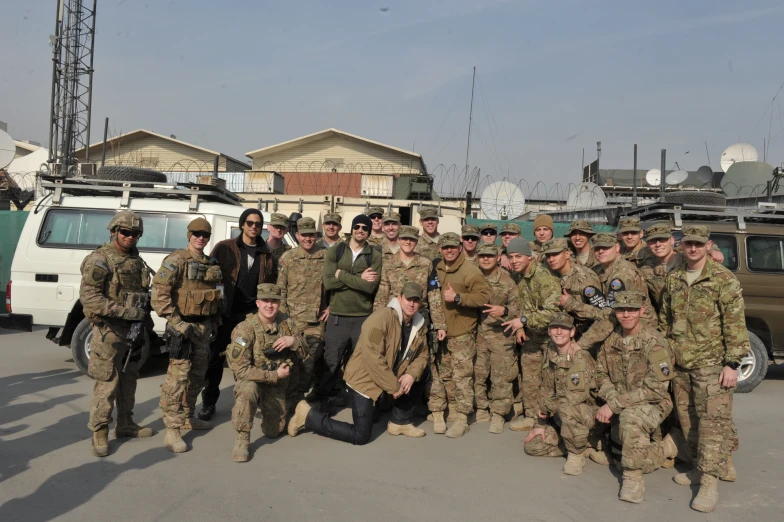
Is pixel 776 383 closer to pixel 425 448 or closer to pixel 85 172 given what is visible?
pixel 425 448

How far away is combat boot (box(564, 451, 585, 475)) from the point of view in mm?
4120

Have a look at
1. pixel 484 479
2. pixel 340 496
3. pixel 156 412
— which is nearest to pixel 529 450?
pixel 484 479

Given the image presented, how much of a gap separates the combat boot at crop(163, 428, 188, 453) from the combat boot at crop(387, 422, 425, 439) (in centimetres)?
163

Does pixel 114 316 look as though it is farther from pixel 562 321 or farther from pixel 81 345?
pixel 562 321

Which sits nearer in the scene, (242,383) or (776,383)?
(242,383)

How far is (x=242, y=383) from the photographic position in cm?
447

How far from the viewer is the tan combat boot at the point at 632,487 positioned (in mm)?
3686

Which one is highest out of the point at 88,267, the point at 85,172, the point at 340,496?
the point at 85,172

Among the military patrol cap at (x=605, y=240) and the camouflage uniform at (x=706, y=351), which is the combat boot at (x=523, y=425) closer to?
the camouflage uniform at (x=706, y=351)

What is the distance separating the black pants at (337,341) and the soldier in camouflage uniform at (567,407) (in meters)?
1.71

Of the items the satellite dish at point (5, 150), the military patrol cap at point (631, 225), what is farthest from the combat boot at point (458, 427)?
the satellite dish at point (5, 150)

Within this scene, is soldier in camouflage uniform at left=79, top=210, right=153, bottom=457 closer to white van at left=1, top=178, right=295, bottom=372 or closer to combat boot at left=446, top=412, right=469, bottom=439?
white van at left=1, top=178, right=295, bottom=372

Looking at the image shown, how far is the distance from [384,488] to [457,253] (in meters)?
2.26

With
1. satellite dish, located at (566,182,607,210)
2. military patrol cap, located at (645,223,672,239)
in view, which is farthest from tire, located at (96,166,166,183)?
A: satellite dish, located at (566,182,607,210)
